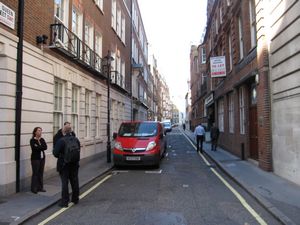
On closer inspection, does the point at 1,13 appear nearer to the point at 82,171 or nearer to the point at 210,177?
the point at 82,171

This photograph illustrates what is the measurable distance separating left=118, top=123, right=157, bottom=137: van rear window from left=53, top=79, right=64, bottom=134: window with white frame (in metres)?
3.18

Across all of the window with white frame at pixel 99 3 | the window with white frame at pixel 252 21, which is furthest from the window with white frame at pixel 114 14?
the window with white frame at pixel 252 21

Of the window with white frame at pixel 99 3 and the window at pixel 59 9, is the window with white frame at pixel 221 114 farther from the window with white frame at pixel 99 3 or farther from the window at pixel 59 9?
the window at pixel 59 9

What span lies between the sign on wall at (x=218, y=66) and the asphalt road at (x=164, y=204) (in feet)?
33.2

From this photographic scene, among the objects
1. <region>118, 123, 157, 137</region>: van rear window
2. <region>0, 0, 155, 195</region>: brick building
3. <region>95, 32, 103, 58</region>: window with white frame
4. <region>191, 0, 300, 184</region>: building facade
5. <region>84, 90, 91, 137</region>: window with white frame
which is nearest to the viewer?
<region>0, 0, 155, 195</region>: brick building

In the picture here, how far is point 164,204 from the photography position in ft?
26.1

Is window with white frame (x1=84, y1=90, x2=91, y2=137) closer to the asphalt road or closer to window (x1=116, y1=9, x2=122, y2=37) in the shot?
the asphalt road

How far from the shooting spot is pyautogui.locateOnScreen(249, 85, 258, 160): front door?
48.9 ft

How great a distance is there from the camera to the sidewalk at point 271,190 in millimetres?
6869

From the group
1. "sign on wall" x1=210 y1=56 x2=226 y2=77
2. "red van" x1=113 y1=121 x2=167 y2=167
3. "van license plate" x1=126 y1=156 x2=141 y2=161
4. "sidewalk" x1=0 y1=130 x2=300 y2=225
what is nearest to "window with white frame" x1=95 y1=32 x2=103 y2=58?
"red van" x1=113 y1=121 x2=167 y2=167

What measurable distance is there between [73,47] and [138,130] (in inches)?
173

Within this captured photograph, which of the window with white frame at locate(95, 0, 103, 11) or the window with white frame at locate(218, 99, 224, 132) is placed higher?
the window with white frame at locate(95, 0, 103, 11)

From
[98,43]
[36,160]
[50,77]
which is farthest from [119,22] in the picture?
[36,160]

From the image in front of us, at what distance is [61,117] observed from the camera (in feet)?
42.2
